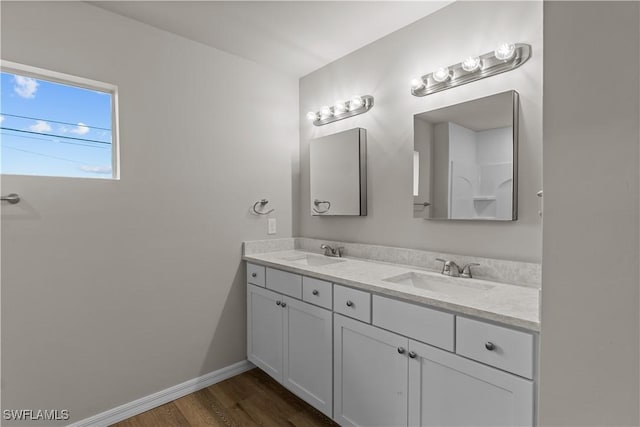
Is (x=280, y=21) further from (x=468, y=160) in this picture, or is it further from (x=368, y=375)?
(x=368, y=375)

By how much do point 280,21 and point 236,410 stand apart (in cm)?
247

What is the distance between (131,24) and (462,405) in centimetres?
268

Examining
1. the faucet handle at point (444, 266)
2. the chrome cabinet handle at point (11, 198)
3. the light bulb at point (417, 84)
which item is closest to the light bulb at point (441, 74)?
the light bulb at point (417, 84)

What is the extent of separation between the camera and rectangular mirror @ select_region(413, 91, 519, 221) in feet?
5.31

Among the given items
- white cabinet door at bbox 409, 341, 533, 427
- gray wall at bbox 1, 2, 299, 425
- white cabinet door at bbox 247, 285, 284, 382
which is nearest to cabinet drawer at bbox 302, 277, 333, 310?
white cabinet door at bbox 247, 285, 284, 382

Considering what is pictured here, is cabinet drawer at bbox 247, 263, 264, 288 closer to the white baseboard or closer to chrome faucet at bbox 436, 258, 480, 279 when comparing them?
the white baseboard

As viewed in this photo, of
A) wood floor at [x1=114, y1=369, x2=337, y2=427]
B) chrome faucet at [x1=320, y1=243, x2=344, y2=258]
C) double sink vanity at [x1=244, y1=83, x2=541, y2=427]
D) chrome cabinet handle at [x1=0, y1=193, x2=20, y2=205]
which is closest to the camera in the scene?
double sink vanity at [x1=244, y1=83, x2=541, y2=427]

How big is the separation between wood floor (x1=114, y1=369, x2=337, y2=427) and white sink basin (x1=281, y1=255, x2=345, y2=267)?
0.89m

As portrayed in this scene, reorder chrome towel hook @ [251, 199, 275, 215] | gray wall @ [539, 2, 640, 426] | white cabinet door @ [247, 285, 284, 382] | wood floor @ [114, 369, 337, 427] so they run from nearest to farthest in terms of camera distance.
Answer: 1. gray wall @ [539, 2, 640, 426]
2. wood floor @ [114, 369, 337, 427]
3. white cabinet door @ [247, 285, 284, 382]
4. chrome towel hook @ [251, 199, 275, 215]

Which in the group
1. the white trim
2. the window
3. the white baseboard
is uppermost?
the white trim

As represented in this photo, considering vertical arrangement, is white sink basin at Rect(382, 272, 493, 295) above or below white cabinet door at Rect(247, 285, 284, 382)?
above

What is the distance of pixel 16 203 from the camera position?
164 centimetres

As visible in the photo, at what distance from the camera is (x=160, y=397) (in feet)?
6.93

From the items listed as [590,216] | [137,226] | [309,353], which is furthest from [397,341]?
[137,226]
